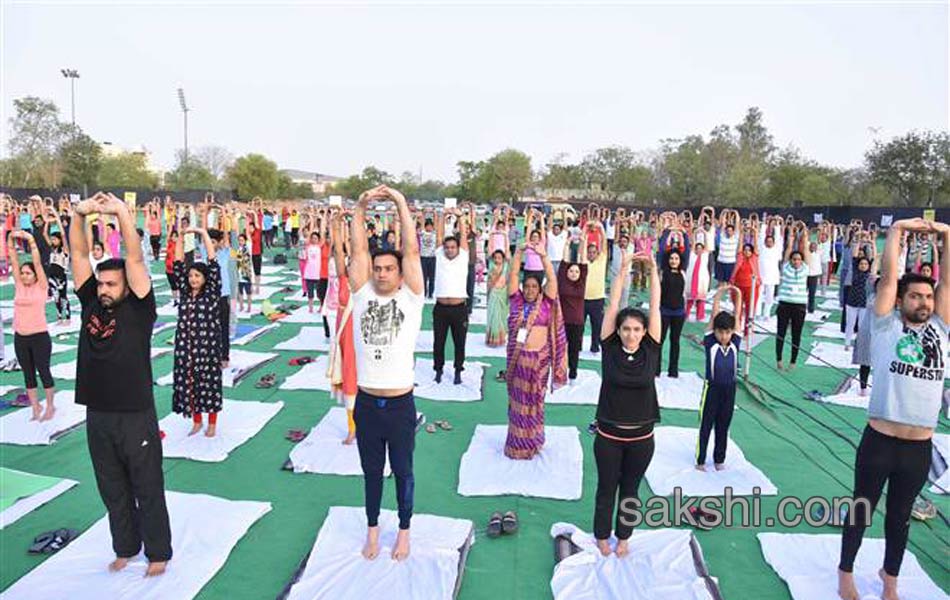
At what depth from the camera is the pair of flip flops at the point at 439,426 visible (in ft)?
20.5

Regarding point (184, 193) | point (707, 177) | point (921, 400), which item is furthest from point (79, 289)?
point (707, 177)

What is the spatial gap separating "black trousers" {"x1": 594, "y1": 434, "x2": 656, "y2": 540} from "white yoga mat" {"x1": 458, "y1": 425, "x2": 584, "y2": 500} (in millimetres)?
846

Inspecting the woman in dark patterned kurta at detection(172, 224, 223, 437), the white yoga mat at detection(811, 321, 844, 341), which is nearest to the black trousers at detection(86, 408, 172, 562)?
the woman in dark patterned kurta at detection(172, 224, 223, 437)

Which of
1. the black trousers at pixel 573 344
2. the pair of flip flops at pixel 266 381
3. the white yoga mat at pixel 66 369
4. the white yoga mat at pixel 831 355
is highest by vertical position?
the black trousers at pixel 573 344

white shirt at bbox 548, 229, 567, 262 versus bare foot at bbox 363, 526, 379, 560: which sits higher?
white shirt at bbox 548, 229, 567, 262

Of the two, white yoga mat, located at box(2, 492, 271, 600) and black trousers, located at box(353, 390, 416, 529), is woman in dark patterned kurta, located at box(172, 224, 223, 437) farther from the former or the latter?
black trousers, located at box(353, 390, 416, 529)

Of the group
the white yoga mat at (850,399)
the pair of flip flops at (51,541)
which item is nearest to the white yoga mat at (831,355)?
the white yoga mat at (850,399)

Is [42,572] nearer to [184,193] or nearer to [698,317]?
[698,317]

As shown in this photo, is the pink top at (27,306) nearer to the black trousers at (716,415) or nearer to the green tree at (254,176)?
the black trousers at (716,415)

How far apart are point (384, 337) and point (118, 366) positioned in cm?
142

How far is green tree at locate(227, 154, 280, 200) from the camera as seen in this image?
198 feet

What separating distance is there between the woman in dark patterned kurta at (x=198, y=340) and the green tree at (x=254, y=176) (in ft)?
189

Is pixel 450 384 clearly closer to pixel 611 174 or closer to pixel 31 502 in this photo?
pixel 31 502

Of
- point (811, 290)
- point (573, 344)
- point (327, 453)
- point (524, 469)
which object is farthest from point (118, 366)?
point (811, 290)
